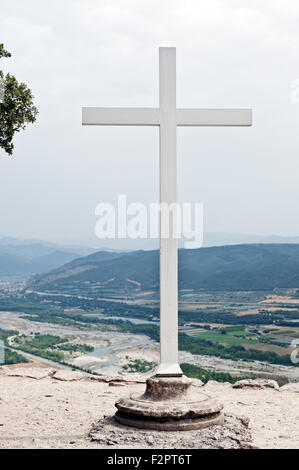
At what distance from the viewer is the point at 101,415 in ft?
25.0

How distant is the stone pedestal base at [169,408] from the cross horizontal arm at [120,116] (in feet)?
11.0

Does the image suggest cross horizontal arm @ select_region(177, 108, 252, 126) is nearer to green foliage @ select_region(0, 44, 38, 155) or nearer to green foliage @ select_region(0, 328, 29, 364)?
green foliage @ select_region(0, 44, 38, 155)

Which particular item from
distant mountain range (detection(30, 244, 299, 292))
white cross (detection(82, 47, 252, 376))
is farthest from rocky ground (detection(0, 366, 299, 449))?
distant mountain range (detection(30, 244, 299, 292))

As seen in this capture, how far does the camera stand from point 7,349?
82.7 feet

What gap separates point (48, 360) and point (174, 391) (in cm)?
1435

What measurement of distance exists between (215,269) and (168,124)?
89.3ft

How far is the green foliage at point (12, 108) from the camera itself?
23.8 ft

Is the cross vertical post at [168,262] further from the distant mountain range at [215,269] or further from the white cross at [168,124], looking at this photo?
the distant mountain range at [215,269]

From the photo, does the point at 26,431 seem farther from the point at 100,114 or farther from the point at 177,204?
Answer: the point at 100,114

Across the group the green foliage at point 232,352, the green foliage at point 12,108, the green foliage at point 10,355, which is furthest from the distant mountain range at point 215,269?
the green foliage at point 12,108

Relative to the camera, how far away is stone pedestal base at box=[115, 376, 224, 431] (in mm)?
6047

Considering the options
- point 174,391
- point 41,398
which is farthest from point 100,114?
point 41,398

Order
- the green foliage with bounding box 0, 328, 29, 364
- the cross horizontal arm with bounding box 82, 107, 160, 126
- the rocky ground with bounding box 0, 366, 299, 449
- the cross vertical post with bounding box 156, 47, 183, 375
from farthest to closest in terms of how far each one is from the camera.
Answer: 1. the green foliage with bounding box 0, 328, 29, 364
2. the cross horizontal arm with bounding box 82, 107, 160, 126
3. the cross vertical post with bounding box 156, 47, 183, 375
4. the rocky ground with bounding box 0, 366, 299, 449

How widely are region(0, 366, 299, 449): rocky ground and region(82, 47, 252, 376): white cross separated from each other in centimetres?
95
